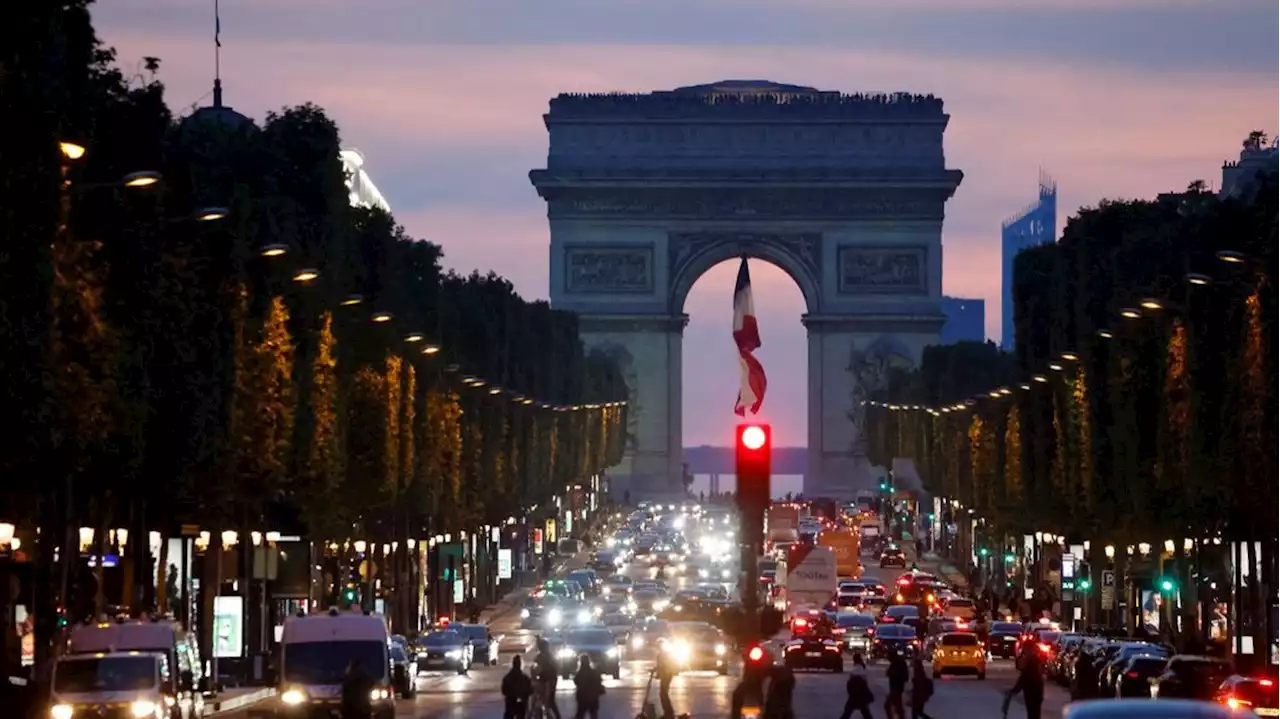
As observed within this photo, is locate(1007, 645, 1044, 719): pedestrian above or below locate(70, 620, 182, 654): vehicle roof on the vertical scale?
below

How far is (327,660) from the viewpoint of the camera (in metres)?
48.1

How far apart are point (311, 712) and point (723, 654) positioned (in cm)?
2953

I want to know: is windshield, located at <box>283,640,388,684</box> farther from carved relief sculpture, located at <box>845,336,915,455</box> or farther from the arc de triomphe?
carved relief sculpture, located at <box>845,336,915,455</box>

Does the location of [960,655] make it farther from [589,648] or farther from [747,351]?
[747,351]

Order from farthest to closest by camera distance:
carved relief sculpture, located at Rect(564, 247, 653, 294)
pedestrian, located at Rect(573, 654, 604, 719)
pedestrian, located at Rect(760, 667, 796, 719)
→ carved relief sculpture, located at Rect(564, 247, 653, 294) → pedestrian, located at Rect(573, 654, 604, 719) → pedestrian, located at Rect(760, 667, 796, 719)

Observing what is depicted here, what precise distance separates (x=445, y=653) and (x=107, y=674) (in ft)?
110

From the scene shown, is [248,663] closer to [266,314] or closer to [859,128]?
[266,314]

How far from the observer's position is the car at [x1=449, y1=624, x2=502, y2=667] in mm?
80312

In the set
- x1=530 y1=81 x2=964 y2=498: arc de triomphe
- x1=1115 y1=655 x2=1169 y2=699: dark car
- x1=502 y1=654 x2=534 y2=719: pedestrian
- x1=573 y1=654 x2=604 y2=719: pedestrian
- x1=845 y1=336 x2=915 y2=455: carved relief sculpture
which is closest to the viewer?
x1=502 y1=654 x2=534 y2=719: pedestrian

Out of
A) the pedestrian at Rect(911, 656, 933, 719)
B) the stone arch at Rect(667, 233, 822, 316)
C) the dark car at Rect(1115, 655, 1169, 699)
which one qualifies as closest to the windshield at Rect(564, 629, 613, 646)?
the dark car at Rect(1115, 655, 1169, 699)

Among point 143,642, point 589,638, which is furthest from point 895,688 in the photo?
point 589,638

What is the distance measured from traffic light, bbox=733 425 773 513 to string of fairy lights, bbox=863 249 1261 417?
21.6 meters

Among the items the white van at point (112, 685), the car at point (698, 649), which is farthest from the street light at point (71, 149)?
the car at point (698, 649)

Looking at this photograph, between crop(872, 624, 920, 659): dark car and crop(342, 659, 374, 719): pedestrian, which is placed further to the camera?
crop(872, 624, 920, 659): dark car
